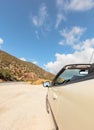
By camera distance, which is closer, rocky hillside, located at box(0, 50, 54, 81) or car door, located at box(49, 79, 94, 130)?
car door, located at box(49, 79, 94, 130)

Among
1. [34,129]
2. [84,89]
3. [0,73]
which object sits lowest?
[34,129]

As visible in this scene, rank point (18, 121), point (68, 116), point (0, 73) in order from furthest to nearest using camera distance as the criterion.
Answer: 1. point (0, 73)
2. point (18, 121)
3. point (68, 116)

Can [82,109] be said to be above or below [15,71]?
below

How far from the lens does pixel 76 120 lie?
220cm

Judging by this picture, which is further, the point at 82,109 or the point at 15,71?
the point at 15,71

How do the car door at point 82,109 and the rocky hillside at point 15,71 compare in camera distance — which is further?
the rocky hillside at point 15,71

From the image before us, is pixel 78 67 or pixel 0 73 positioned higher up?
pixel 0 73

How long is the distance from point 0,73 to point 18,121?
48289mm

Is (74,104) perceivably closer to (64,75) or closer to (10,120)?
(64,75)

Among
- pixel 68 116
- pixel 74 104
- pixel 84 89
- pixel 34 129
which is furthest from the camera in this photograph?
pixel 34 129

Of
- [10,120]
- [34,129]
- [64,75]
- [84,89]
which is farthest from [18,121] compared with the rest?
[84,89]

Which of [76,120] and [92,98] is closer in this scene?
[92,98]

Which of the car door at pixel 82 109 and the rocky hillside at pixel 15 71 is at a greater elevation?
the rocky hillside at pixel 15 71

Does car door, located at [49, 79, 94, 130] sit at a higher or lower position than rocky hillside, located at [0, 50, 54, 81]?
lower
